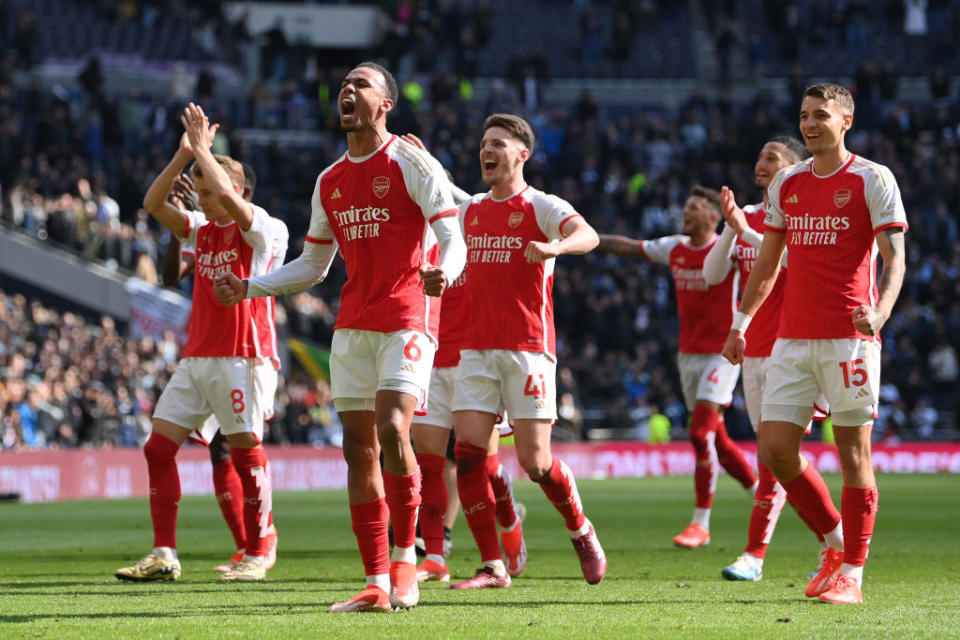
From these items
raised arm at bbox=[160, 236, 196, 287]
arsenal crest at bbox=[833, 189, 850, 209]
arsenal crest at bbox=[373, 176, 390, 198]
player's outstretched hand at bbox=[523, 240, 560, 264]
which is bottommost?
player's outstretched hand at bbox=[523, 240, 560, 264]

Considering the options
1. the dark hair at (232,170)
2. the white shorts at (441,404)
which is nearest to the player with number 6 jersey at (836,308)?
the white shorts at (441,404)

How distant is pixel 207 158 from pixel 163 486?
2162mm

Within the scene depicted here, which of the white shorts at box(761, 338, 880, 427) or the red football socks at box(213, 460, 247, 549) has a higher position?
the white shorts at box(761, 338, 880, 427)

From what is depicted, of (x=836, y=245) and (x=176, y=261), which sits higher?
(x=176, y=261)

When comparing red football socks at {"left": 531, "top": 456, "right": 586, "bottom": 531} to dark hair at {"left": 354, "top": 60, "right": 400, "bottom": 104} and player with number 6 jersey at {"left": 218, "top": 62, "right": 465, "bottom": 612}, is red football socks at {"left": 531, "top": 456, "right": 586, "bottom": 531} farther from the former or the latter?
dark hair at {"left": 354, "top": 60, "right": 400, "bottom": 104}

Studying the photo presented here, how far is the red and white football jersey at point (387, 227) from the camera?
7.49 metres

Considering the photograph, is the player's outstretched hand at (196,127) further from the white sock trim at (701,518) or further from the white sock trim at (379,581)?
the white sock trim at (701,518)

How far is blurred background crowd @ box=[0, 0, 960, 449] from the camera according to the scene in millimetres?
26672

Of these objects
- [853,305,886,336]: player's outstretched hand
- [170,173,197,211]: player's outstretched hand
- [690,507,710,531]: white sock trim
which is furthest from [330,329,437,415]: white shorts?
[690,507,710,531]: white sock trim

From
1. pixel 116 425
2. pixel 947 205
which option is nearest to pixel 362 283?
pixel 116 425

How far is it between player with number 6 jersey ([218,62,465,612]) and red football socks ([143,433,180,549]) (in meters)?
2.11

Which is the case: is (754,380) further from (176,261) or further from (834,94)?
(176,261)

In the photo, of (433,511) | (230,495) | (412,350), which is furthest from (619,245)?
(412,350)

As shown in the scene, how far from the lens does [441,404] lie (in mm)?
10094
